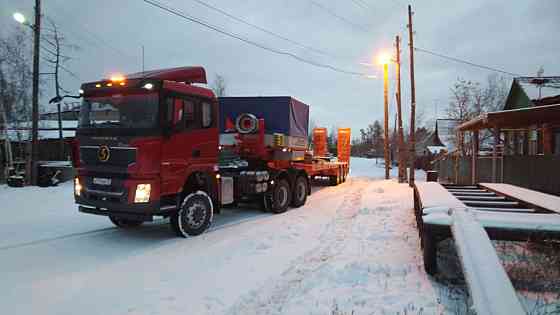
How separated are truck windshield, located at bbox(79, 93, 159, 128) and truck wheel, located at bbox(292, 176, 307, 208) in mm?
5552

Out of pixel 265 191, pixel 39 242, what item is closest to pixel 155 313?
pixel 39 242

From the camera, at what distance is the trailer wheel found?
14.3 feet

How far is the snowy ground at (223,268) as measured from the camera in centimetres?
394

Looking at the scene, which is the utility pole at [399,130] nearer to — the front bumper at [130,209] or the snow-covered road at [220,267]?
the snow-covered road at [220,267]

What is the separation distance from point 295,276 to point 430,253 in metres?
1.71

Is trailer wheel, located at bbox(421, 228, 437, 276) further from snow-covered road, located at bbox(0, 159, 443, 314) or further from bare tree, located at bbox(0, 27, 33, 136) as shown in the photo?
bare tree, located at bbox(0, 27, 33, 136)

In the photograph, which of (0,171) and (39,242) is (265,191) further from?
(0,171)

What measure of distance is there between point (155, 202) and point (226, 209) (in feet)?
14.4

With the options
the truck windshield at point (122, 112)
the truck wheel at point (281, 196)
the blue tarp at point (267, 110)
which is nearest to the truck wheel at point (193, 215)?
the truck windshield at point (122, 112)

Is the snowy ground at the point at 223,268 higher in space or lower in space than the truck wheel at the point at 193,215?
lower

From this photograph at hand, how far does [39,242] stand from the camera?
21.8 ft

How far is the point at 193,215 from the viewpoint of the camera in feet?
23.5

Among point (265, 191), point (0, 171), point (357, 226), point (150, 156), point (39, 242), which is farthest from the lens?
point (0, 171)

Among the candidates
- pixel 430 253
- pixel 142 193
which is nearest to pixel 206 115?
pixel 142 193
